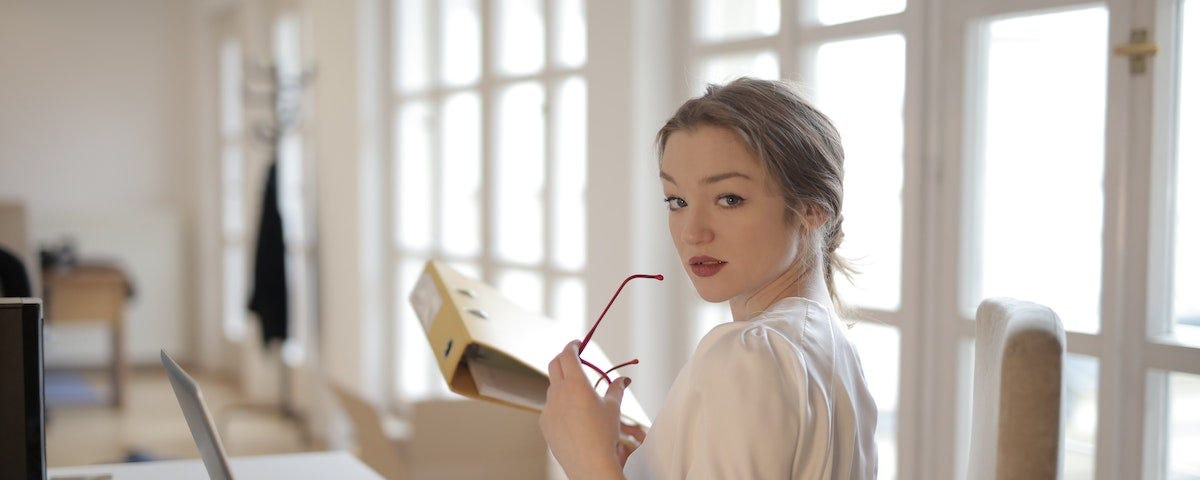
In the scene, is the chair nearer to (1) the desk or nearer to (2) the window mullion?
(2) the window mullion

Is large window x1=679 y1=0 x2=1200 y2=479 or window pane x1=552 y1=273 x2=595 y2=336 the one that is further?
window pane x1=552 y1=273 x2=595 y2=336

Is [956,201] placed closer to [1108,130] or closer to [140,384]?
[1108,130]

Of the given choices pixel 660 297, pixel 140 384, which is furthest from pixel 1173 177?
pixel 140 384

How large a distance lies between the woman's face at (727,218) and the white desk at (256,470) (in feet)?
2.70

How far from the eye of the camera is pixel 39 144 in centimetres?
763

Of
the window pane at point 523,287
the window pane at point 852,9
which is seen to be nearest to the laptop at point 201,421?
the window pane at point 852,9

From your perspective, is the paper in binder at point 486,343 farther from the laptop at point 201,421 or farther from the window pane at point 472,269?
the window pane at point 472,269

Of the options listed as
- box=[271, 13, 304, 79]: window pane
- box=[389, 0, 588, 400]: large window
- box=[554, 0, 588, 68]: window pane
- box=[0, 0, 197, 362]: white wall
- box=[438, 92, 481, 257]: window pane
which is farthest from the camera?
box=[0, 0, 197, 362]: white wall

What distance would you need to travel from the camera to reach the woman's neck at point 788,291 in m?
1.32

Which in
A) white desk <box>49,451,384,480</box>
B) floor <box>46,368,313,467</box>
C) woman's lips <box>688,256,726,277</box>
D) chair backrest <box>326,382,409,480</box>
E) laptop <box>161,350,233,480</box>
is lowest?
floor <box>46,368,313,467</box>

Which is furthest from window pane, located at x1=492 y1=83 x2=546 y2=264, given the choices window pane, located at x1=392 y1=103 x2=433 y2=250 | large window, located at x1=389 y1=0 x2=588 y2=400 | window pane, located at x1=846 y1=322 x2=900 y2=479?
window pane, located at x1=846 y1=322 x2=900 y2=479

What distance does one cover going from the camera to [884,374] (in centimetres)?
233

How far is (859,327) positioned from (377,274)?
2841mm

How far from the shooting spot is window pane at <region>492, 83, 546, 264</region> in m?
3.66
